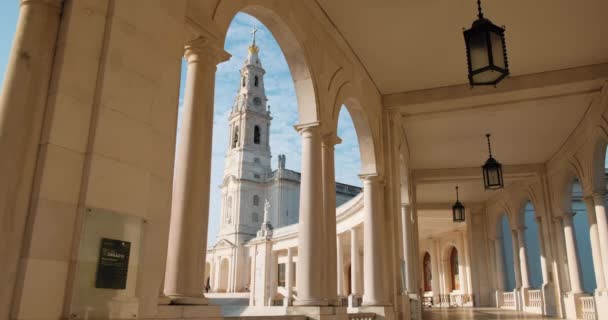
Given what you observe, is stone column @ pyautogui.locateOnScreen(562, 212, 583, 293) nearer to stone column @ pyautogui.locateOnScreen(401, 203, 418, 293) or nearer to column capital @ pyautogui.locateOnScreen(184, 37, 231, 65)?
stone column @ pyautogui.locateOnScreen(401, 203, 418, 293)

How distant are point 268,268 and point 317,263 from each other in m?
44.4

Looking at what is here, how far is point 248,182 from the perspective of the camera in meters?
85.4

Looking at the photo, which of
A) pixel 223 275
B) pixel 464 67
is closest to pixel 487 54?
pixel 464 67

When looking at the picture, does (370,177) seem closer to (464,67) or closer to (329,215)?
(329,215)

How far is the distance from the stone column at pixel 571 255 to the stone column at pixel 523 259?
22.7ft

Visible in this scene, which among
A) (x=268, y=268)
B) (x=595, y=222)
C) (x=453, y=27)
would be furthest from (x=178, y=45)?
(x=268, y=268)

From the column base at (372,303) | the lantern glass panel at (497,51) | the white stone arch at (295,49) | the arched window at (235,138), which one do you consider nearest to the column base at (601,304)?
the column base at (372,303)

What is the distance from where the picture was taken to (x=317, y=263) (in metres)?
10.9

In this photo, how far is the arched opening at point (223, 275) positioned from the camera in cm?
7844

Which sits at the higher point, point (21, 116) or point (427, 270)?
point (427, 270)

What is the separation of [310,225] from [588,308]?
1830 centimetres

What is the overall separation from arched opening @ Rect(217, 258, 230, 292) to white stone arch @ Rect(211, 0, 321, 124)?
70315mm

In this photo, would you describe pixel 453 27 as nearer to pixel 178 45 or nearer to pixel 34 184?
pixel 178 45

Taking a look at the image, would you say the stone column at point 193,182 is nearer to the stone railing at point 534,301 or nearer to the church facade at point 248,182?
the stone railing at point 534,301
